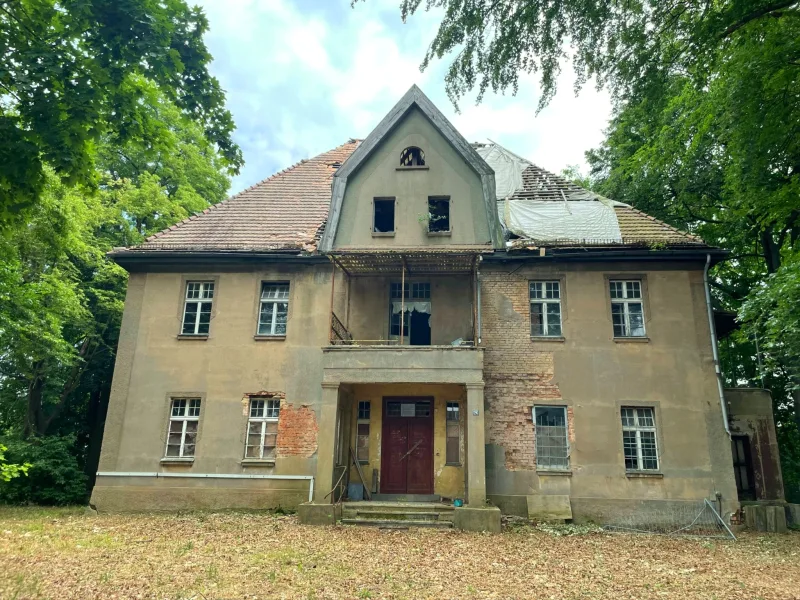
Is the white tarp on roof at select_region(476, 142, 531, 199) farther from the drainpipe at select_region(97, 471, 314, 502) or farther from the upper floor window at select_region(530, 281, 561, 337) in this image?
the drainpipe at select_region(97, 471, 314, 502)

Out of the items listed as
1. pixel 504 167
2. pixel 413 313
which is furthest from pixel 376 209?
pixel 504 167

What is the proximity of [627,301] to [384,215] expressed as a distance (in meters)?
7.07

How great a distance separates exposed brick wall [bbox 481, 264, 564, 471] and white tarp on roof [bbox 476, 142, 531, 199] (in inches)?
137

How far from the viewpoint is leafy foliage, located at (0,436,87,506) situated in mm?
15898

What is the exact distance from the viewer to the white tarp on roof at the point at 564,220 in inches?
575

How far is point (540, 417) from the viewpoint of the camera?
537 inches

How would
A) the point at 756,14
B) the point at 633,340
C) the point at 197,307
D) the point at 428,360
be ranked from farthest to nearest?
the point at 197,307
the point at 633,340
the point at 428,360
the point at 756,14

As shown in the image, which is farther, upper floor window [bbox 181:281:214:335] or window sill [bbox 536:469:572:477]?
upper floor window [bbox 181:281:214:335]

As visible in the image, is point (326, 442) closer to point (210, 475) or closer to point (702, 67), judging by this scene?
point (210, 475)

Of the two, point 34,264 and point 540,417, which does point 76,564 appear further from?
point 34,264

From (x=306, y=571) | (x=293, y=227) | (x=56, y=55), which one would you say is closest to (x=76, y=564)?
(x=306, y=571)

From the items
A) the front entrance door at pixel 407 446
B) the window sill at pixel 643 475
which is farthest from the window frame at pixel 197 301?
the window sill at pixel 643 475

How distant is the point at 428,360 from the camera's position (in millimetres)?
12805

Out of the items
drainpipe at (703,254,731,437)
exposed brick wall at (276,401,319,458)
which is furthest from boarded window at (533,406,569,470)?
exposed brick wall at (276,401,319,458)
